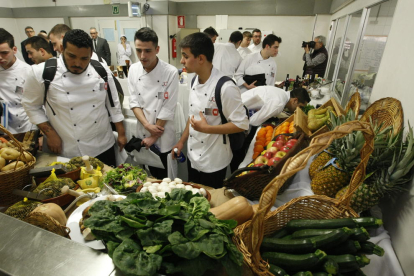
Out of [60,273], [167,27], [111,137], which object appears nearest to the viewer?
[60,273]

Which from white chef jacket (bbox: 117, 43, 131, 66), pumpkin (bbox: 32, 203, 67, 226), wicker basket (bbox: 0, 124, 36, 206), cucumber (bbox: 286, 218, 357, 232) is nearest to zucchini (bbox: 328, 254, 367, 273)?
cucumber (bbox: 286, 218, 357, 232)

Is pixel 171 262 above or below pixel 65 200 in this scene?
above

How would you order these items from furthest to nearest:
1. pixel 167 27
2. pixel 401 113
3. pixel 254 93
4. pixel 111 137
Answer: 1. pixel 167 27
2. pixel 254 93
3. pixel 111 137
4. pixel 401 113

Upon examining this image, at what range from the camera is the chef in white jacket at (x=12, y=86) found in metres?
2.34

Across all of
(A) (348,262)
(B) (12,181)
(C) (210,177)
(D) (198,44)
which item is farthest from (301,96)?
(B) (12,181)

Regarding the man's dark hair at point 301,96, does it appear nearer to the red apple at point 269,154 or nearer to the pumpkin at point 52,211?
the red apple at point 269,154

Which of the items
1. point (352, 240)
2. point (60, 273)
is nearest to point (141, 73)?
point (60, 273)

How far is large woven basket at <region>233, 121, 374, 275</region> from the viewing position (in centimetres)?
75

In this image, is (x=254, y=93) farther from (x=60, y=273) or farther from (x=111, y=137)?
(x=60, y=273)

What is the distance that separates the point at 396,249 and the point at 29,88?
2.69 meters

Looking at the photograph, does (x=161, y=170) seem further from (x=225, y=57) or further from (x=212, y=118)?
(x=225, y=57)

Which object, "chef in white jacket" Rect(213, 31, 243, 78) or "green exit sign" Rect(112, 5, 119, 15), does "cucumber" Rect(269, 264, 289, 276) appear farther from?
"green exit sign" Rect(112, 5, 119, 15)

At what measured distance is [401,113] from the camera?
1.31 m

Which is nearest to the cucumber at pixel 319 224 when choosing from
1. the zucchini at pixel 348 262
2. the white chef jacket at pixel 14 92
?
the zucchini at pixel 348 262
